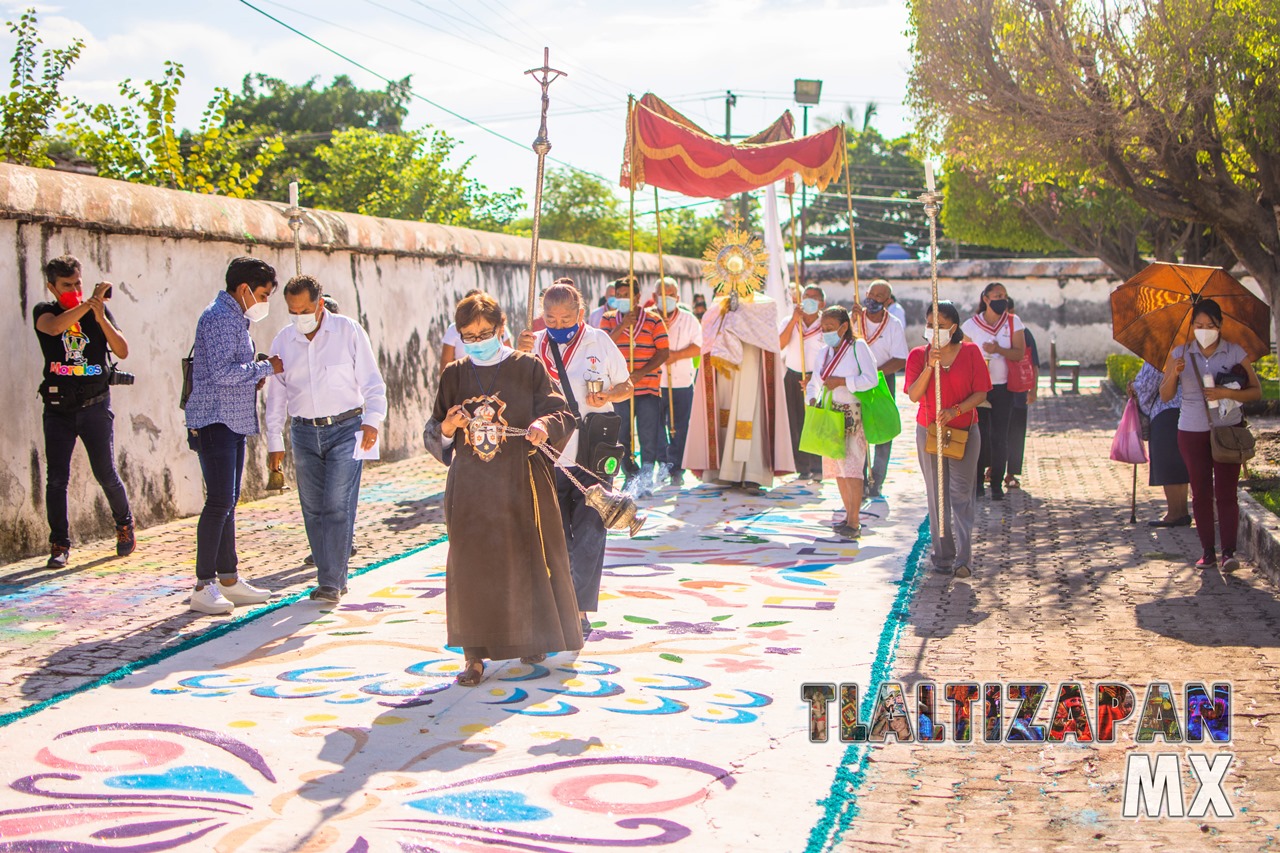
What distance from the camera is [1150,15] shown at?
11859 mm

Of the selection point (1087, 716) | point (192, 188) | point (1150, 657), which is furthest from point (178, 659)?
point (192, 188)

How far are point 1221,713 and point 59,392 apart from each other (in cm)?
654

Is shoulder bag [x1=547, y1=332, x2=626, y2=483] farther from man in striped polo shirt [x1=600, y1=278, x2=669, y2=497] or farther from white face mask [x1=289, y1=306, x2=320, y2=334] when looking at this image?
man in striped polo shirt [x1=600, y1=278, x2=669, y2=497]

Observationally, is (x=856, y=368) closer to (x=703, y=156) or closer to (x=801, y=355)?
(x=801, y=355)

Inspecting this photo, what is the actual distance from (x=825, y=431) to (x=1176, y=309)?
2.54m

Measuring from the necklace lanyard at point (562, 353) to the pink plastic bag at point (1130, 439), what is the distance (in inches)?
186

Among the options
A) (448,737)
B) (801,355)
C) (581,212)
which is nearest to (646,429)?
(801,355)

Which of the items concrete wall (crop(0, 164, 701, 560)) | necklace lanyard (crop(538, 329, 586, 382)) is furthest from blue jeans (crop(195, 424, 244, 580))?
concrete wall (crop(0, 164, 701, 560))

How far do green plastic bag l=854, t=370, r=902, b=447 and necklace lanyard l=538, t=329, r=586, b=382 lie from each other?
3393 millimetres

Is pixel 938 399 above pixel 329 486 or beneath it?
above

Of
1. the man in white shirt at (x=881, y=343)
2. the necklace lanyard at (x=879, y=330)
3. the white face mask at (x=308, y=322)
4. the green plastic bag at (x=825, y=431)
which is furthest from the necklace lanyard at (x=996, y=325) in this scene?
the white face mask at (x=308, y=322)

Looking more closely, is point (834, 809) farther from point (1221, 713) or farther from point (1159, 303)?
point (1159, 303)

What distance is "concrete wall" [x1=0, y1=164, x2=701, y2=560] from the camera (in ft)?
27.5

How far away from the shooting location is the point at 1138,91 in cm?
1184
